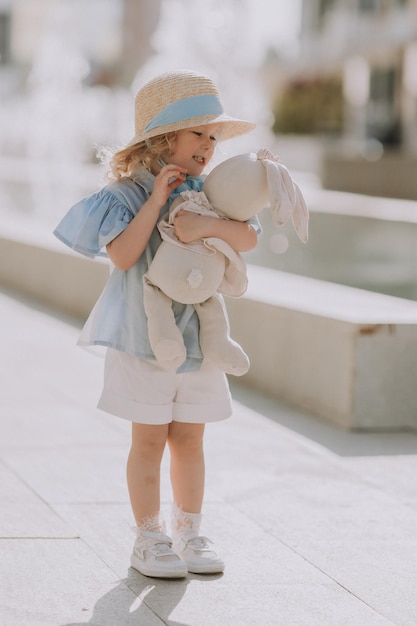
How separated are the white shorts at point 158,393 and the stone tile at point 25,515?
62 cm

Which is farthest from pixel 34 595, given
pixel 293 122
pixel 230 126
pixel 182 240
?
pixel 293 122

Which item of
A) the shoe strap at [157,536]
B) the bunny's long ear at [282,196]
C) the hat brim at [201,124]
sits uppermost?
the hat brim at [201,124]

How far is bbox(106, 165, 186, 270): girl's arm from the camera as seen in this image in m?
3.58

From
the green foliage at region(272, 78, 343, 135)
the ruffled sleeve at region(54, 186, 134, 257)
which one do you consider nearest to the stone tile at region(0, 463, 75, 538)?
the ruffled sleeve at region(54, 186, 134, 257)

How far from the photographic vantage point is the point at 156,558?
371 centimetres

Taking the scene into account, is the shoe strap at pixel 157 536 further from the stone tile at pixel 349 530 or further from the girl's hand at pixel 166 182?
the girl's hand at pixel 166 182

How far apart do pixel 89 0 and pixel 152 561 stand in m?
71.6

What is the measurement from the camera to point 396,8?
147 ft

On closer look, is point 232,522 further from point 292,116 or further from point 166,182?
point 292,116

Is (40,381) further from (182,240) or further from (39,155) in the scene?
(39,155)

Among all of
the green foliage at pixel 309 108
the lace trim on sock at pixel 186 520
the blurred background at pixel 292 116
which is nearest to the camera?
the lace trim on sock at pixel 186 520

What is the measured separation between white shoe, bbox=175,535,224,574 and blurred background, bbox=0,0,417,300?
1189 mm

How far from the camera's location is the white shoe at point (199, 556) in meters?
3.78

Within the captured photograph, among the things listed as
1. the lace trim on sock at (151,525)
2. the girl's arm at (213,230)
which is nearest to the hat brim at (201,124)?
the girl's arm at (213,230)
